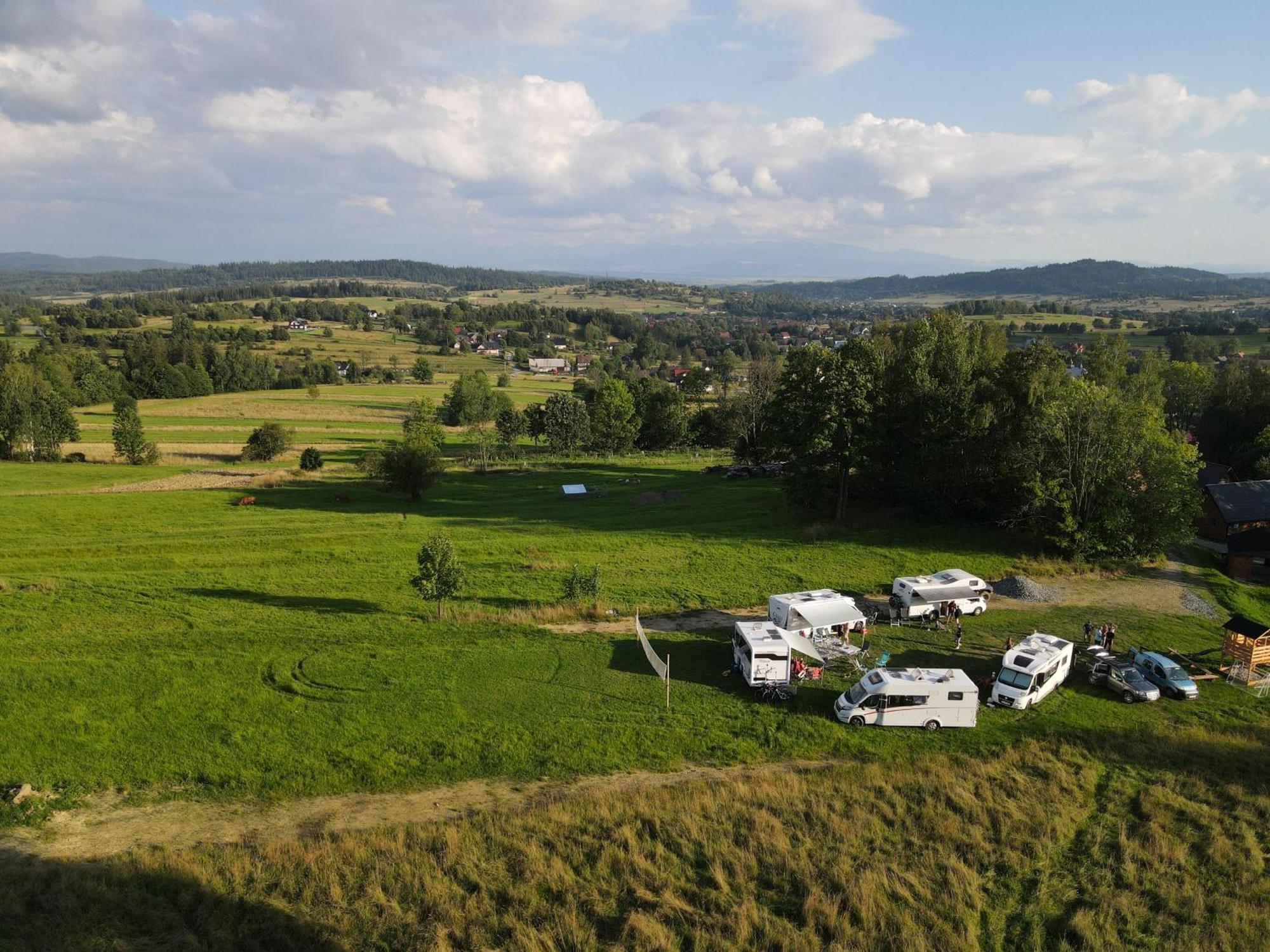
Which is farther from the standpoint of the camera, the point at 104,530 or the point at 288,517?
the point at 288,517

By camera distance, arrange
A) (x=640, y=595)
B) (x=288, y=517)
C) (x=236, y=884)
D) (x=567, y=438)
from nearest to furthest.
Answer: (x=236, y=884) < (x=640, y=595) < (x=288, y=517) < (x=567, y=438)

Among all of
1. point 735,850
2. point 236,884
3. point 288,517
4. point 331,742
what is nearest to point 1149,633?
point 735,850

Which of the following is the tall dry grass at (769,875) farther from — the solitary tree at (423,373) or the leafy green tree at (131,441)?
the solitary tree at (423,373)

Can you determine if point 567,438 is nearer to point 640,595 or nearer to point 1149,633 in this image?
point 640,595

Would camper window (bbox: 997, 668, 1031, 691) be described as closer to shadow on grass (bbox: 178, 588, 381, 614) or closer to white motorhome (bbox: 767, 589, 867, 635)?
white motorhome (bbox: 767, 589, 867, 635)

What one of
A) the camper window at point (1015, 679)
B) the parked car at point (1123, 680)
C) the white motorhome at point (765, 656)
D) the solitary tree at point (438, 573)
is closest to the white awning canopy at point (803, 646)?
the white motorhome at point (765, 656)

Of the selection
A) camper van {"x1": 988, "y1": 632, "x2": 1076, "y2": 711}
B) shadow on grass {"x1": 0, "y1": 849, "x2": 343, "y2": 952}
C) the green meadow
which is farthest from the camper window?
shadow on grass {"x1": 0, "y1": 849, "x2": 343, "y2": 952}
